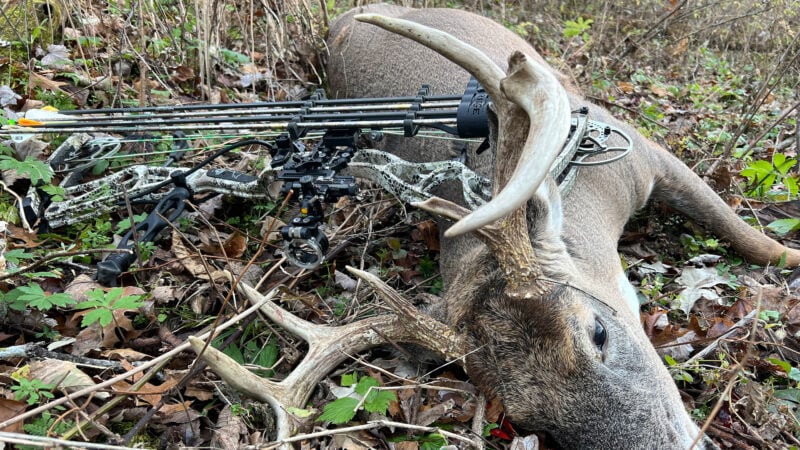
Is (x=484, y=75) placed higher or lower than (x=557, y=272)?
higher

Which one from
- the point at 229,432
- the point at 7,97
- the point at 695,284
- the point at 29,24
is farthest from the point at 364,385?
the point at 29,24

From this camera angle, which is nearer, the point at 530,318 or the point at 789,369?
the point at 530,318

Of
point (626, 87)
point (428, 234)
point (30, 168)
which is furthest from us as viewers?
point (626, 87)

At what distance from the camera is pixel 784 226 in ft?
13.9

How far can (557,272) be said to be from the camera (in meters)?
2.68

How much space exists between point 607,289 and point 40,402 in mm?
2380

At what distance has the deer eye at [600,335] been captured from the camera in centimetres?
251

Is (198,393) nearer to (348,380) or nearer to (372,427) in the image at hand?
(348,380)

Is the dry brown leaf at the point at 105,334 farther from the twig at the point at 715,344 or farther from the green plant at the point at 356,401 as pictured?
the twig at the point at 715,344

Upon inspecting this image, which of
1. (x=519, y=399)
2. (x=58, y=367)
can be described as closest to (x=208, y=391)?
(x=58, y=367)

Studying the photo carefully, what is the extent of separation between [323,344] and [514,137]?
1.22m

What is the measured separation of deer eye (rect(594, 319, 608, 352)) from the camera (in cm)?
251

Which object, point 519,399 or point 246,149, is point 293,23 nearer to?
point 246,149

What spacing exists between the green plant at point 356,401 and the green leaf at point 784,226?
2.82m
